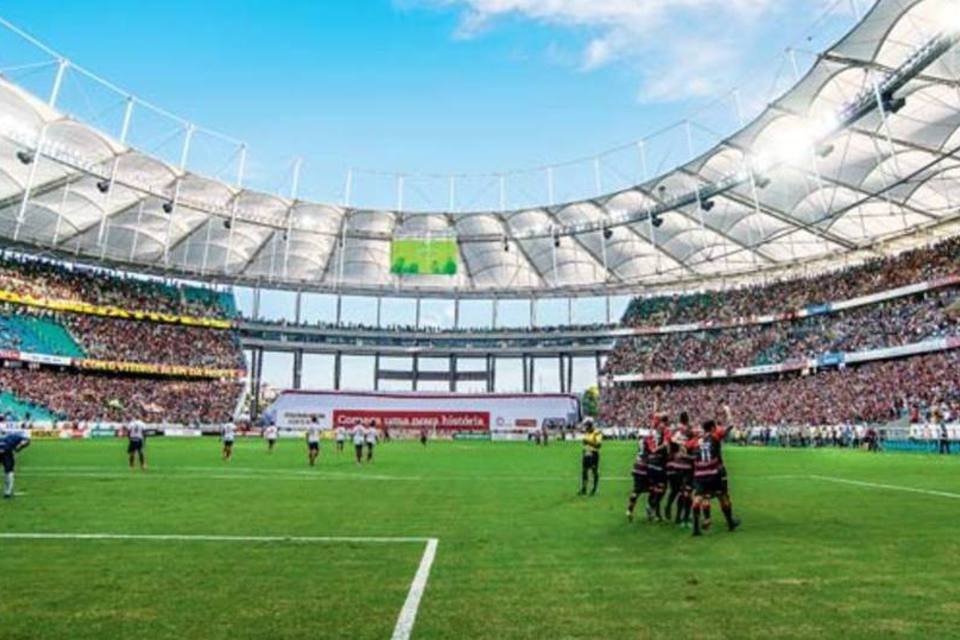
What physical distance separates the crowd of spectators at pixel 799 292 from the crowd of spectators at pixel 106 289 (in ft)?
160

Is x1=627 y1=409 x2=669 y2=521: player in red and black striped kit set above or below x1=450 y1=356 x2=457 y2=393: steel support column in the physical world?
below

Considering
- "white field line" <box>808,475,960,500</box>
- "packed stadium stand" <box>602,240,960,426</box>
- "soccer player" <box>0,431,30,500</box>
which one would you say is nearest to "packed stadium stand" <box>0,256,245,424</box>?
"packed stadium stand" <box>602,240,960,426</box>

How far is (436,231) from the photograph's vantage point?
77.1m

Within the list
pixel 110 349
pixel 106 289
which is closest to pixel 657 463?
pixel 110 349

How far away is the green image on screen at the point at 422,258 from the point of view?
63156 mm

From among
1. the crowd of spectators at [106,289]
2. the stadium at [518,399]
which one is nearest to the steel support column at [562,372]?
the stadium at [518,399]

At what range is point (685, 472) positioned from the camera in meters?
12.4

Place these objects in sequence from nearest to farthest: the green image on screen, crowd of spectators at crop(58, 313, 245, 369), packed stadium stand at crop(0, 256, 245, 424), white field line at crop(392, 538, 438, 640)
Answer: white field line at crop(392, 538, 438, 640) → packed stadium stand at crop(0, 256, 245, 424) → the green image on screen → crowd of spectators at crop(58, 313, 245, 369)

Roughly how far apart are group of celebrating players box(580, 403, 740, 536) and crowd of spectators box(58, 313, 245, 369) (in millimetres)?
64907

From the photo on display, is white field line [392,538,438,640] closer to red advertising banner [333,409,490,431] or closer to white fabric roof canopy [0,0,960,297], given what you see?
white fabric roof canopy [0,0,960,297]

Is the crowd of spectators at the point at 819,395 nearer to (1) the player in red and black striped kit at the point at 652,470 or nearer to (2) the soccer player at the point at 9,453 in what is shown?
(1) the player in red and black striped kit at the point at 652,470

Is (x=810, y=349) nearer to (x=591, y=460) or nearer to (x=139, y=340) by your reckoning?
(x=591, y=460)

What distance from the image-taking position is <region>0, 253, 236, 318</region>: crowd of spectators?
6462 centimetres

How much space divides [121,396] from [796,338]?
6119 centimetres
